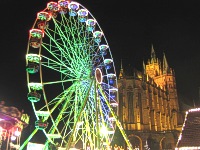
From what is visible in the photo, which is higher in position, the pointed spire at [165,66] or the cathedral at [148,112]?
the pointed spire at [165,66]

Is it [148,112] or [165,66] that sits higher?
[165,66]

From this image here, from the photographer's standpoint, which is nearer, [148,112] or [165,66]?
[148,112]

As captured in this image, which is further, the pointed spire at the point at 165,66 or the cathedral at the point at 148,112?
the pointed spire at the point at 165,66

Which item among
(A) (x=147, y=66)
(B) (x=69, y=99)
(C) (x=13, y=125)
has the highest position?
(A) (x=147, y=66)

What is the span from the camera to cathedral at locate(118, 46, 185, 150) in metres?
66.1

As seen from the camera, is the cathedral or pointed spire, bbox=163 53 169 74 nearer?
the cathedral

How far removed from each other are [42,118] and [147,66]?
73169 mm

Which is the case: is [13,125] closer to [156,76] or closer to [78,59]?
[78,59]

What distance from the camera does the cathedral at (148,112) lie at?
2601 inches

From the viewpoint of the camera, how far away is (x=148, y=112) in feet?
229

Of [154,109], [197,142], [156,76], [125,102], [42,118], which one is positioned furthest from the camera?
[156,76]

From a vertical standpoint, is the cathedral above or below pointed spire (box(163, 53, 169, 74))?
below

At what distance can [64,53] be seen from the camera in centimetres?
2305

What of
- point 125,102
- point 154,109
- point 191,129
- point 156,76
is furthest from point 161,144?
point 191,129
